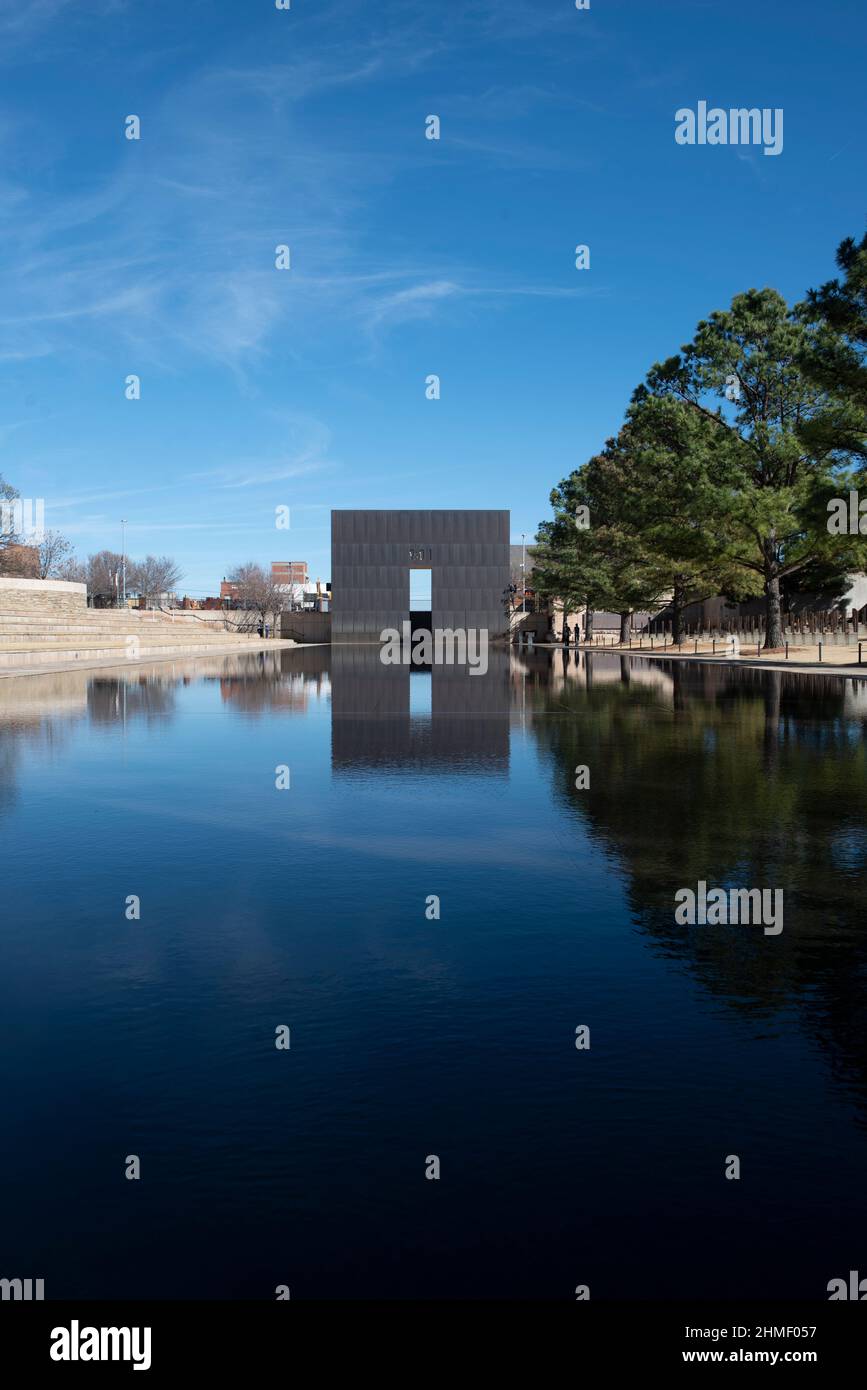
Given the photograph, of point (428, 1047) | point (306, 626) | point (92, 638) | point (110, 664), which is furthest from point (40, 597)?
point (428, 1047)

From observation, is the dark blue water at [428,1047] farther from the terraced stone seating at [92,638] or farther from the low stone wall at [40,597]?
the low stone wall at [40,597]

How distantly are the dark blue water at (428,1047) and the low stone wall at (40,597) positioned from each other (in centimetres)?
5512

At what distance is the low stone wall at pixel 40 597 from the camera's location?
65000 mm

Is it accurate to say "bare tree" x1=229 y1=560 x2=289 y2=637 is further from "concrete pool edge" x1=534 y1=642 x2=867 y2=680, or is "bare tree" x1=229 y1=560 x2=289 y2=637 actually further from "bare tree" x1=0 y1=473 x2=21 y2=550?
"concrete pool edge" x1=534 y1=642 x2=867 y2=680

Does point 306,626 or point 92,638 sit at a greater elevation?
point 306,626

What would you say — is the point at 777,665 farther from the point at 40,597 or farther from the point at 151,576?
the point at 151,576

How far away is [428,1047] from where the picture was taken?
526cm

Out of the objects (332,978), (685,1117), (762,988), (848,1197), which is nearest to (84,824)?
(332,978)

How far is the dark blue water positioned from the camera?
142 inches

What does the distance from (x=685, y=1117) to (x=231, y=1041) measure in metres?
2.14

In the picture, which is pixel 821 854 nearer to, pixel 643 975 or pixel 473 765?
pixel 643 975

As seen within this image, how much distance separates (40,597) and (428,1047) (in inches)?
2756

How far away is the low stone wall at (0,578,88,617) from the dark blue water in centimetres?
5512
